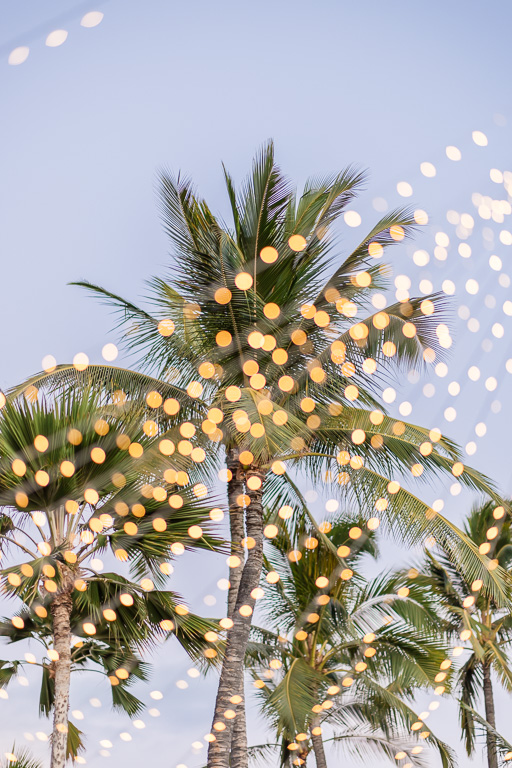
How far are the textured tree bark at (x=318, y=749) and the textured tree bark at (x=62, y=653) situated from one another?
19.2ft

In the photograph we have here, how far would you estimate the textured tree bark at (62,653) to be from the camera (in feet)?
20.3

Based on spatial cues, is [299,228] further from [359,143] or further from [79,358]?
[79,358]

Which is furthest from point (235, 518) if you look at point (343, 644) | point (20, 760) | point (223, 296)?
point (343, 644)

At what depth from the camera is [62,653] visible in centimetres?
654

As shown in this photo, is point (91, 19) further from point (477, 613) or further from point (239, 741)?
Answer: point (477, 613)

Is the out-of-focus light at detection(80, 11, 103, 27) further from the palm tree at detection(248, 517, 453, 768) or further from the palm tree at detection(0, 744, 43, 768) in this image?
the palm tree at detection(248, 517, 453, 768)

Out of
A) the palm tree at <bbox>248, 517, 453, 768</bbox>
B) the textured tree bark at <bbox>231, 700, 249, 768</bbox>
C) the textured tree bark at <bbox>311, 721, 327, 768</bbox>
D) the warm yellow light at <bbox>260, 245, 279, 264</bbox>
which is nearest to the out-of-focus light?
the warm yellow light at <bbox>260, 245, 279, 264</bbox>

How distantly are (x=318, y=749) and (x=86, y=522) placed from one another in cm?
662

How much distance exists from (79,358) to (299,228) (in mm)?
2913

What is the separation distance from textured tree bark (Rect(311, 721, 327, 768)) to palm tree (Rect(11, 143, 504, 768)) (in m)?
3.79

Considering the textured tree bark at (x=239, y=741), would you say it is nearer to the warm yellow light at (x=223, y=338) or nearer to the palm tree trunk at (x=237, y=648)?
the palm tree trunk at (x=237, y=648)

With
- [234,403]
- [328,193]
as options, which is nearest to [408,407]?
[234,403]

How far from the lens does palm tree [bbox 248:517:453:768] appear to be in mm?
9984

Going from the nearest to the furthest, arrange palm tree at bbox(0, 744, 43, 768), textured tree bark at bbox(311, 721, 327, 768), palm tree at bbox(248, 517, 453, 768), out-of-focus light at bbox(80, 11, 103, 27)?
out-of-focus light at bbox(80, 11, 103, 27) → palm tree at bbox(0, 744, 43, 768) → palm tree at bbox(248, 517, 453, 768) → textured tree bark at bbox(311, 721, 327, 768)
